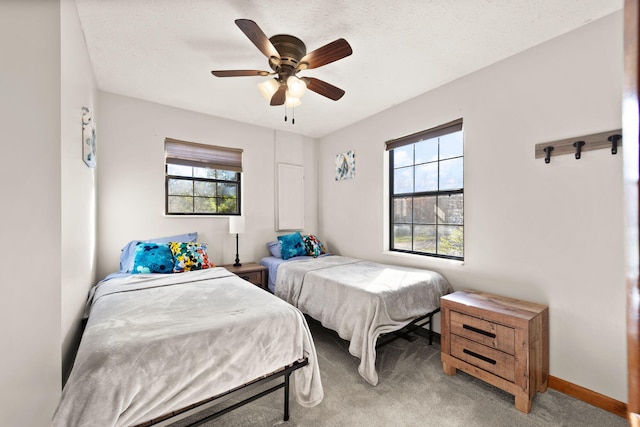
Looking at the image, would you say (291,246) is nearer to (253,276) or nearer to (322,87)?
(253,276)

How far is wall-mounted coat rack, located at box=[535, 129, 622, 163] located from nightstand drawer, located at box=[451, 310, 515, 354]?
1326 mm

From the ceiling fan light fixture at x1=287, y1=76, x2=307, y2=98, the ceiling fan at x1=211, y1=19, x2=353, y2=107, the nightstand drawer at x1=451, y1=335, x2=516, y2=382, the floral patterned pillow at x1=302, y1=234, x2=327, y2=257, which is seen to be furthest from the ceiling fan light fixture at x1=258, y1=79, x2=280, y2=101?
the nightstand drawer at x1=451, y1=335, x2=516, y2=382

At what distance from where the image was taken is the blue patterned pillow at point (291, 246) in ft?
12.3

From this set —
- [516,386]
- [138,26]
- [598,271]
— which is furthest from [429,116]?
[138,26]

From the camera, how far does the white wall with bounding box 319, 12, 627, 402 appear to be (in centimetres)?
183

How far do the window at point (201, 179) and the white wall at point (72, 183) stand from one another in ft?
4.05

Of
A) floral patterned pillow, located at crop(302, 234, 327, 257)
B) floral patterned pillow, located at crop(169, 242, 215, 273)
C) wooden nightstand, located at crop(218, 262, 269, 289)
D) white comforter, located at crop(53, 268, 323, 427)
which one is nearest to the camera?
white comforter, located at crop(53, 268, 323, 427)

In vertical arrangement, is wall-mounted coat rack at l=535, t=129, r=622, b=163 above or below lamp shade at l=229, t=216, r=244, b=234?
above

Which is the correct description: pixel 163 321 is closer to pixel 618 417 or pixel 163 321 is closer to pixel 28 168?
pixel 28 168

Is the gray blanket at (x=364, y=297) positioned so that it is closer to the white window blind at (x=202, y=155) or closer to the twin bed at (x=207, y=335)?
the twin bed at (x=207, y=335)

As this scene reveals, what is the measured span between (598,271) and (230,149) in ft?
12.7

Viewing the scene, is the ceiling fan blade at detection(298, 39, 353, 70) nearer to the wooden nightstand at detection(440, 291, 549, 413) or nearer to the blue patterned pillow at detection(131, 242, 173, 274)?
the wooden nightstand at detection(440, 291, 549, 413)

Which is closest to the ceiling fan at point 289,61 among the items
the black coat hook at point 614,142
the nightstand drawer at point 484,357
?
the black coat hook at point 614,142

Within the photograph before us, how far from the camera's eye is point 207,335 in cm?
146
